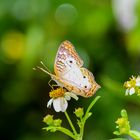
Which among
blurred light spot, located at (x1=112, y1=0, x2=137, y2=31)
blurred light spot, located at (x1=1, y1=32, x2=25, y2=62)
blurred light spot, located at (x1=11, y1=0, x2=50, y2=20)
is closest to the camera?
blurred light spot, located at (x1=112, y1=0, x2=137, y2=31)

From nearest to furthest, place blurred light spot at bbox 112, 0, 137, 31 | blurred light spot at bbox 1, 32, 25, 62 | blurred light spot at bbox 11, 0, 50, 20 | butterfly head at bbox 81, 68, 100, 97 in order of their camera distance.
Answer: butterfly head at bbox 81, 68, 100, 97 → blurred light spot at bbox 112, 0, 137, 31 → blurred light spot at bbox 11, 0, 50, 20 → blurred light spot at bbox 1, 32, 25, 62

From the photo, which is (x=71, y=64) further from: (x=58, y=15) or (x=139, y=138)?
(x=58, y=15)

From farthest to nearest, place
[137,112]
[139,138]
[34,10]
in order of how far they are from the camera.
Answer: [34,10] < [137,112] < [139,138]

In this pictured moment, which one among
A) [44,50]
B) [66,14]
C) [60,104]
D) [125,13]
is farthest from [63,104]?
[66,14]

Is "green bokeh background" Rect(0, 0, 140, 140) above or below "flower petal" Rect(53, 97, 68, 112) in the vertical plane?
above

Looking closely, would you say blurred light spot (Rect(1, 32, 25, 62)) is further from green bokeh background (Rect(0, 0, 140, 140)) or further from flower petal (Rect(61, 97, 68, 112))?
flower petal (Rect(61, 97, 68, 112))

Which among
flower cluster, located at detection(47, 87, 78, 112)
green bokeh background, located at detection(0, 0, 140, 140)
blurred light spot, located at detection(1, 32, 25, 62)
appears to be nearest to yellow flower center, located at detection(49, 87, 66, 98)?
flower cluster, located at detection(47, 87, 78, 112)

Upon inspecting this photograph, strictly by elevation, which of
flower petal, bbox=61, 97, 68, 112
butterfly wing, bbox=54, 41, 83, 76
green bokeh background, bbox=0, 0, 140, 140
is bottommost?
flower petal, bbox=61, 97, 68, 112

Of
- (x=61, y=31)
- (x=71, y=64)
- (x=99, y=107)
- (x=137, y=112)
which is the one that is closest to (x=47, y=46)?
(x=61, y=31)

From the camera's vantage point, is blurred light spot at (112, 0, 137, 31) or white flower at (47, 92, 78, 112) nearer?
white flower at (47, 92, 78, 112)
